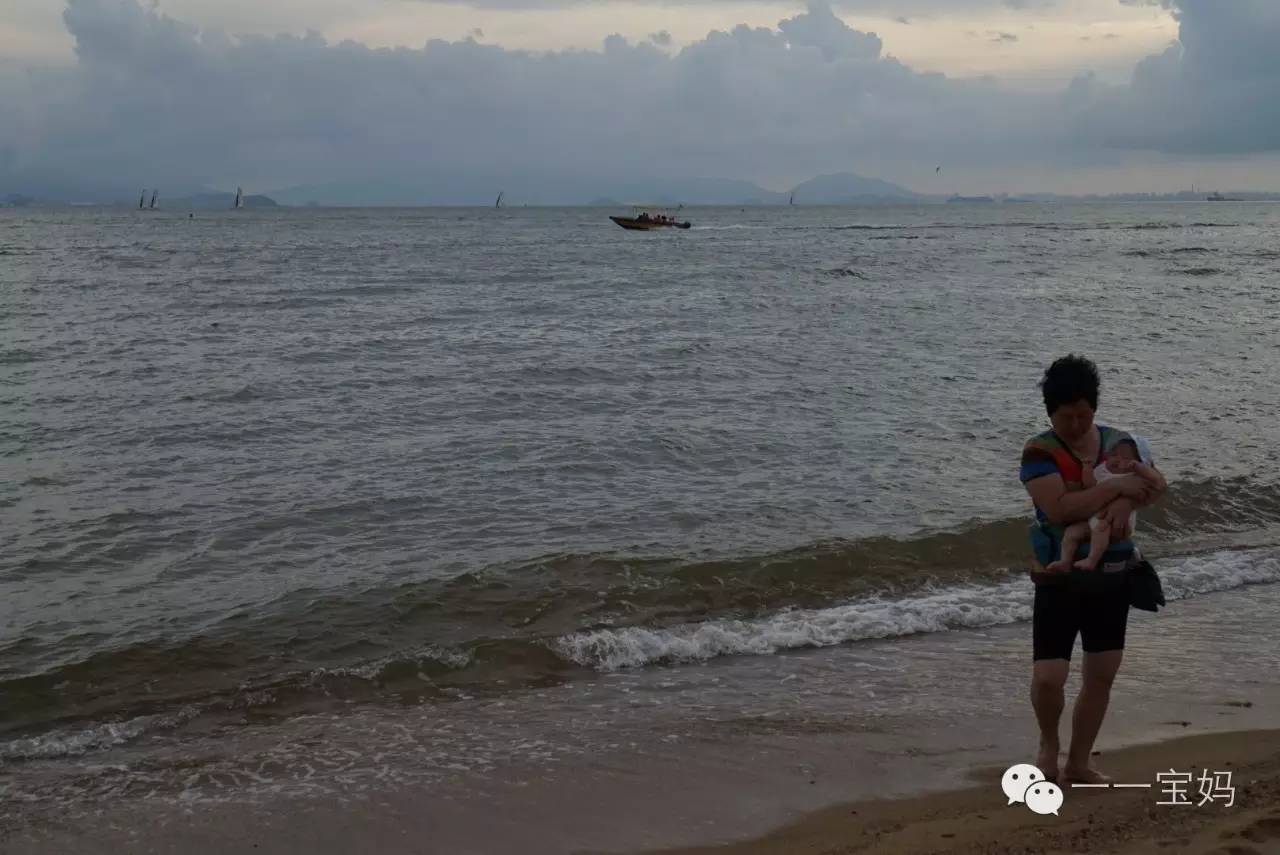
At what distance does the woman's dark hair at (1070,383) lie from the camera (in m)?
4.37

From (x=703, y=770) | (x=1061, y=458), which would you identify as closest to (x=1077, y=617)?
(x=1061, y=458)

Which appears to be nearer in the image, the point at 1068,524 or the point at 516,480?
the point at 1068,524

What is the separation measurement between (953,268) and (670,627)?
4318 centimetres

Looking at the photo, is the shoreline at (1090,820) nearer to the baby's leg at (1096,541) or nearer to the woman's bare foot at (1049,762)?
the woman's bare foot at (1049,762)

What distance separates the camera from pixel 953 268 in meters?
48.5

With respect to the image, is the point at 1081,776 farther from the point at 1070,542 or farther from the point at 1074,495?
the point at 1074,495

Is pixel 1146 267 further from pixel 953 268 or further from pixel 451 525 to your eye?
pixel 451 525

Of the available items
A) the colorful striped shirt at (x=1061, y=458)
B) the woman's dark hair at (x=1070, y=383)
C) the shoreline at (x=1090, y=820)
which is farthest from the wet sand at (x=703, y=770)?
the woman's dark hair at (x=1070, y=383)

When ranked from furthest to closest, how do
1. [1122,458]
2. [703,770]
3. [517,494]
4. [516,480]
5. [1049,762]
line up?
[516,480] → [517,494] → [703,770] → [1049,762] → [1122,458]

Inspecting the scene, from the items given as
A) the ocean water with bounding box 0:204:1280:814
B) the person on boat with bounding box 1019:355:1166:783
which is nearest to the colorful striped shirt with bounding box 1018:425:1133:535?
the person on boat with bounding box 1019:355:1166:783

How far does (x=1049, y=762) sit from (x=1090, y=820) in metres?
0.46

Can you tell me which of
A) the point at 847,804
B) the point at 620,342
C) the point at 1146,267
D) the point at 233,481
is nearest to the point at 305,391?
the point at 233,481

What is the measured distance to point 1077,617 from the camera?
4.70m

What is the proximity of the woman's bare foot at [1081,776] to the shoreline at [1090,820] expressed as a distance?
61 mm
